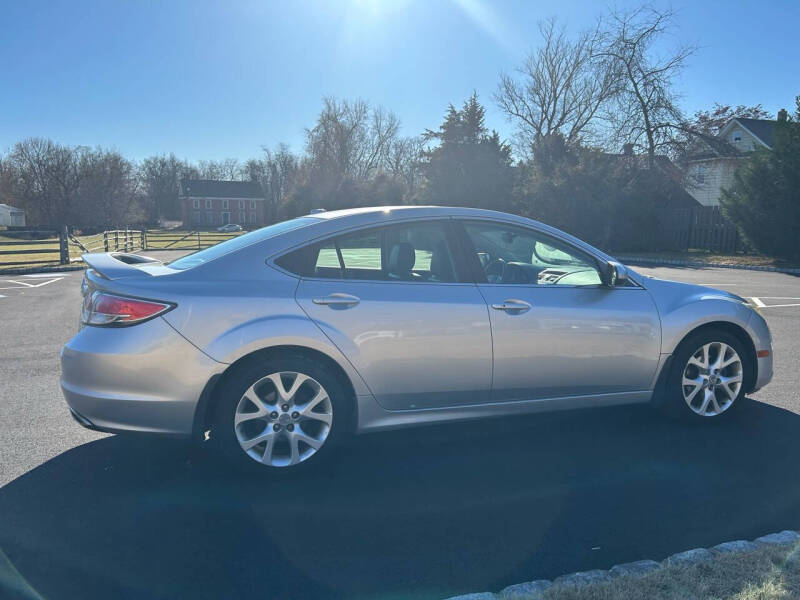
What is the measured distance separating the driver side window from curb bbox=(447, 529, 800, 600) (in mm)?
1899

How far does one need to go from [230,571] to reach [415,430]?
2.05 m

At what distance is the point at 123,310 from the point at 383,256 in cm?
158

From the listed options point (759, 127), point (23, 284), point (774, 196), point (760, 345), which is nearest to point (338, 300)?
point (760, 345)

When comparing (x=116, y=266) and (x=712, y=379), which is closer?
(x=116, y=266)

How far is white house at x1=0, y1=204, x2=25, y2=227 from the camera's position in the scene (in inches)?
2857

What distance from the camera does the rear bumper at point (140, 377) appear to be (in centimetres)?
326

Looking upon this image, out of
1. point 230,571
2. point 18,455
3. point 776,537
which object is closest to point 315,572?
point 230,571

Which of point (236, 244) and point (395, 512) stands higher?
point (236, 244)

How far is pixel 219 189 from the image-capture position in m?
92.2

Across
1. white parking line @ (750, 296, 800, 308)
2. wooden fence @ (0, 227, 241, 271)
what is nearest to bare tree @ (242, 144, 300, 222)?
wooden fence @ (0, 227, 241, 271)

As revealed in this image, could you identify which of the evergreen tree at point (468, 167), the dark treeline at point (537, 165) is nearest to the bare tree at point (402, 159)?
the dark treeline at point (537, 165)

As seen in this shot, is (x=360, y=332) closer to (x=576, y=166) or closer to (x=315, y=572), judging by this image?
(x=315, y=572)

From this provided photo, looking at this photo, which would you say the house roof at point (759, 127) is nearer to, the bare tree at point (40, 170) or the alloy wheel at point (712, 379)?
the alloy wheel at point (712, 379)

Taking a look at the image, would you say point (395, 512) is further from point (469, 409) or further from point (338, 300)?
point (338, 300)
